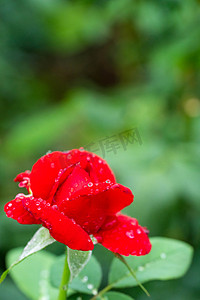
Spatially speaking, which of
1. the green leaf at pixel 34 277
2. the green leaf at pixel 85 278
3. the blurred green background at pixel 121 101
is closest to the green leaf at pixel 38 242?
the green leaf at pixel 85 278

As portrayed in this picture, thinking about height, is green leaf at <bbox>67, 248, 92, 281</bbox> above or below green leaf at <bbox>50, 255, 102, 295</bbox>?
above

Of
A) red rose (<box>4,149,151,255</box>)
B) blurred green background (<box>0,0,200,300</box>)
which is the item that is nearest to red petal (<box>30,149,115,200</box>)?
red rose (<box>4,149,151,255</box>)

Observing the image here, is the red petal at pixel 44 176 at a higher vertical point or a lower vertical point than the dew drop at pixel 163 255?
higher

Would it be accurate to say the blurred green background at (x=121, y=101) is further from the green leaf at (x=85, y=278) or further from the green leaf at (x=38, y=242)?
the green leaf at (x=38, y=242)

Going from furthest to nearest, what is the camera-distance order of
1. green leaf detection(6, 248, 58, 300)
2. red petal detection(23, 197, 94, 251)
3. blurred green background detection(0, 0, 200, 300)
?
1. blurred green background detection(0, 0, 200, 300)
2. green leaf detection(6, 248, 58, 300)
3. red petal detection(23, 197, 94, 251)

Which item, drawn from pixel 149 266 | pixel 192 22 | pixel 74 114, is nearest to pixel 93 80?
pixel 74 114

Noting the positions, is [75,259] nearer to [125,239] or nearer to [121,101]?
[125,239]

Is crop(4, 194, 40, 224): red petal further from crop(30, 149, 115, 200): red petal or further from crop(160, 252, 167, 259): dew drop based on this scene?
crop(160, 252, 167, 259): dew drop

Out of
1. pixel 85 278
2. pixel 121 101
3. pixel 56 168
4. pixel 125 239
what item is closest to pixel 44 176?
pixel 56 168
